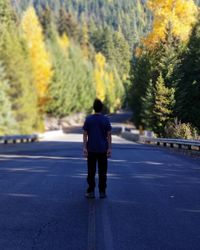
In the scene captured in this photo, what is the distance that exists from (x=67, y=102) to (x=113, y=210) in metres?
79.0

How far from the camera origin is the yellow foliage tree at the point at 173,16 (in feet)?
153

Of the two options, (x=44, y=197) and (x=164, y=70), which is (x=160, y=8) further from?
(x=44, y=197)

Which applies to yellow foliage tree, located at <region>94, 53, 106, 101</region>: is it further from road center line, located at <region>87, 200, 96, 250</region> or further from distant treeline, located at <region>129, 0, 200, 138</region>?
road center line, located at <region>87, 200, 96, 250</region>

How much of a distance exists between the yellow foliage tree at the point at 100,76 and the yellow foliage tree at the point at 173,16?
77.2 metres

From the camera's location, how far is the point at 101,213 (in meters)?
8.48

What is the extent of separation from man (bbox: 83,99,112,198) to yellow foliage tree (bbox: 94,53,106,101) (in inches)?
4535

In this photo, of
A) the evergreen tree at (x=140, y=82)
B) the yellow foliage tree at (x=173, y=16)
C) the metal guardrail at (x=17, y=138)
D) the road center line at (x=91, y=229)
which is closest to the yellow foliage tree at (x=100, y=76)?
the evergreen tree at (x=140, y=82)

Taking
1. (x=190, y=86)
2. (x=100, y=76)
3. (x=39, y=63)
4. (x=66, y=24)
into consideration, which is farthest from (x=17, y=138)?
(x=100, y=76)

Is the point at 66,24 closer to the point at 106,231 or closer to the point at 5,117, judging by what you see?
the point at 5,117

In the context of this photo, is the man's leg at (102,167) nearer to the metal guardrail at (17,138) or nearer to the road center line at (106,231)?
the road center line at (106,231)

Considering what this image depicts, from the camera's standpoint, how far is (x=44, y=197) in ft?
33.2

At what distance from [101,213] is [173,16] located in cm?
4025

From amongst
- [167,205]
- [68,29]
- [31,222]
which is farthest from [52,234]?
[68,29]

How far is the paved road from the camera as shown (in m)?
6.57
